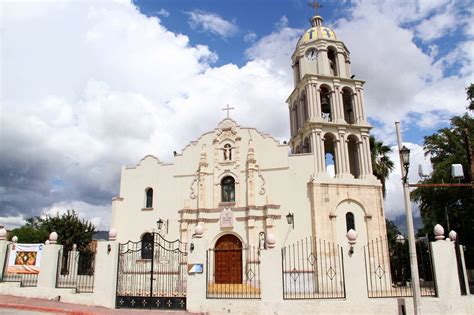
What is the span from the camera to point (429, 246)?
14.1 meters

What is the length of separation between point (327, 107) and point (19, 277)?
21104 mm

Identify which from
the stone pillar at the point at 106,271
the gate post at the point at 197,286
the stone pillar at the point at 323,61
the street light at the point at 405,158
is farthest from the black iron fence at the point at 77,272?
the stone pillar at the point at 323,61

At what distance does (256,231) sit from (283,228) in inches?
63.8

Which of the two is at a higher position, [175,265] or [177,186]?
[177,186]

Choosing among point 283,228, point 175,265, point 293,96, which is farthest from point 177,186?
point 293,96

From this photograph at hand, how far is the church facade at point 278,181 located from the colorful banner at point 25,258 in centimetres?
792

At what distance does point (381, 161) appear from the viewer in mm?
27953

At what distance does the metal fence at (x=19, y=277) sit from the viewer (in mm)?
16156

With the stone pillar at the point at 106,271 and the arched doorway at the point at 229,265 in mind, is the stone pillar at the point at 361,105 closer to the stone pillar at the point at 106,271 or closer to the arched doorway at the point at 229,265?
the arched doorway at the point at 229,265

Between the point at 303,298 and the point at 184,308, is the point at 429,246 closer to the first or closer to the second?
the point at 303,298

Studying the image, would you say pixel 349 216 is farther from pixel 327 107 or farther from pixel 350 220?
pixel 327 107

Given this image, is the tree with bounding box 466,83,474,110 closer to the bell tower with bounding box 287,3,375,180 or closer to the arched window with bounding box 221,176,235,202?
the bell tower with bounding box 287,3,375,180

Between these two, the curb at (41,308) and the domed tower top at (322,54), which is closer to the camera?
the curb at (41,308)

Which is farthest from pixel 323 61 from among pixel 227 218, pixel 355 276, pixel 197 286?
pixel 197 286
